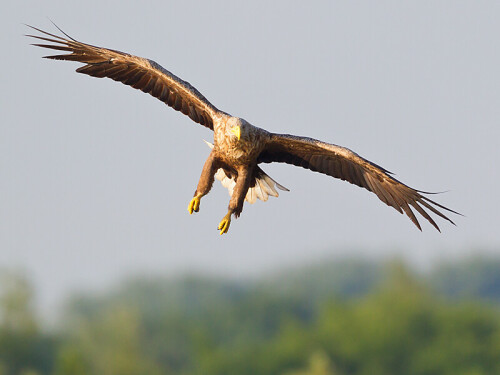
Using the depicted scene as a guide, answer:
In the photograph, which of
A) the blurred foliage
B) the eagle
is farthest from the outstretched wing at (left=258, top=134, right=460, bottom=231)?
the blurred foliage

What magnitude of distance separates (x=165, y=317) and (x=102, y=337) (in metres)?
16.6

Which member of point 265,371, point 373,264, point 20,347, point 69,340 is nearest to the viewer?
point 20,347

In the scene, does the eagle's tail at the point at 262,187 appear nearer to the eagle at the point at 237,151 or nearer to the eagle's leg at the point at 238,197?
the eagle at the point at 237,151

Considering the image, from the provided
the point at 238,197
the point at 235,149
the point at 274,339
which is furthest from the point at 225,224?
the point at 274,339

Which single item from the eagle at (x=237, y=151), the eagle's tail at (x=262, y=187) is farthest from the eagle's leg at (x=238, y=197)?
the eagle's tail at (x=262, y=187)

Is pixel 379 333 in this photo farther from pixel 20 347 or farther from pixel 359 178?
pixel 359 178

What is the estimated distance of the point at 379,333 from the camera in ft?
214

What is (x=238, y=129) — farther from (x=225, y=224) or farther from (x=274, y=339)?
(x=274, y=339)

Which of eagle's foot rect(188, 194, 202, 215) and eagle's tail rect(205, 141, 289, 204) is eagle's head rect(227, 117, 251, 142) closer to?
eagle's foot rect(188, 194, 202, 215)

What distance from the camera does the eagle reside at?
44.3ft

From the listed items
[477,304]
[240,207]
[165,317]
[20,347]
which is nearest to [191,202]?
[240,207]

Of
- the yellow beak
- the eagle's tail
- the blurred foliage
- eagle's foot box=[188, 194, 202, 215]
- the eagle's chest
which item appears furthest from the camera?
the blurred foliage

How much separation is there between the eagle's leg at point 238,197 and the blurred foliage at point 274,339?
1303 inches

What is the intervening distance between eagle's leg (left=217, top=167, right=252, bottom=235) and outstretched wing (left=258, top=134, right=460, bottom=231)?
613 millimetres
